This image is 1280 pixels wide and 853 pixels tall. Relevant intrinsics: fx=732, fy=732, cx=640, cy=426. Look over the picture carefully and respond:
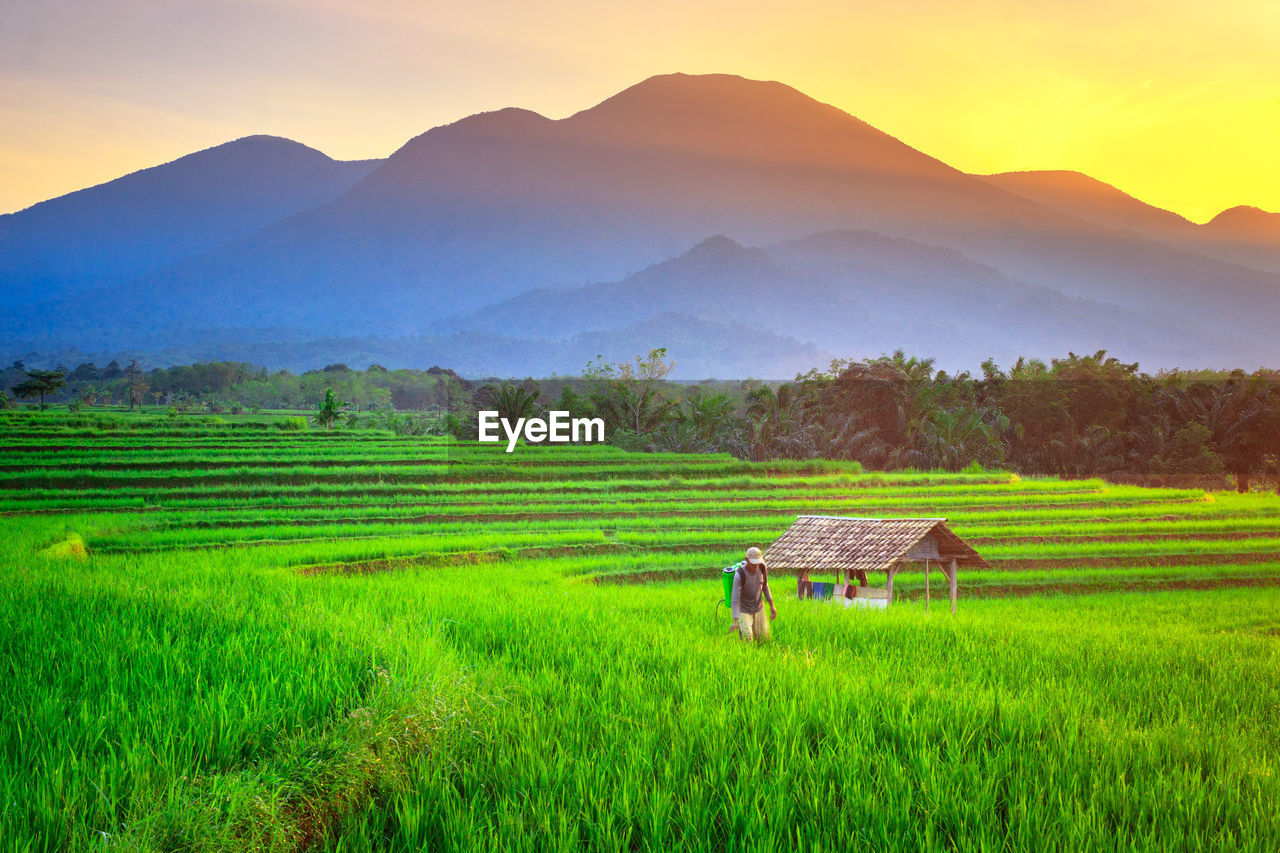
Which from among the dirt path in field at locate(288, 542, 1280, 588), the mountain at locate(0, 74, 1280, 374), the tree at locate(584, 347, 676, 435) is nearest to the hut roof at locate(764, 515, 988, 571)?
the dirt path in field at locate(288, 542, 1280, 588)

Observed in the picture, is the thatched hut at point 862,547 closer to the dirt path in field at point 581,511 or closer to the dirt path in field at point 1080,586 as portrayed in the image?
the dirt path in field at point 1080,586

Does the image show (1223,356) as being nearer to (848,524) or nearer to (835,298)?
(835,298)

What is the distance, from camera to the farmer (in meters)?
6.09

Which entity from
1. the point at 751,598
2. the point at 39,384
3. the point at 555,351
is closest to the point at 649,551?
the point at 751,598

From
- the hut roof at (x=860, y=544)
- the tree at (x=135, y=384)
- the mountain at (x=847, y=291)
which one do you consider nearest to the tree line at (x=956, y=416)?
the tree at (x=135, y=384)

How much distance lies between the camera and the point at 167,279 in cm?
16300

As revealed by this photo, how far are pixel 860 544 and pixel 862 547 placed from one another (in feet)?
0.21

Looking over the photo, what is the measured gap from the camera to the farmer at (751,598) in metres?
6.09

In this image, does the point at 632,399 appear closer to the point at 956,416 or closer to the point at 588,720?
the point at 956,416

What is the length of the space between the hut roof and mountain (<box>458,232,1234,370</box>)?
484 feet

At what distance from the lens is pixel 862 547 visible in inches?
384

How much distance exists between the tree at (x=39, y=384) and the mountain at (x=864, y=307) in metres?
124

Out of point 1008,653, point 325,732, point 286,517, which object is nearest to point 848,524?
point 1008,653

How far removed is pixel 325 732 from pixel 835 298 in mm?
182872
